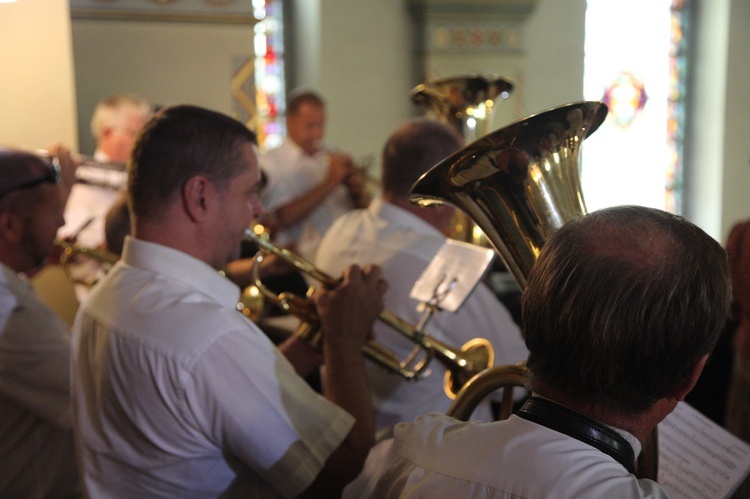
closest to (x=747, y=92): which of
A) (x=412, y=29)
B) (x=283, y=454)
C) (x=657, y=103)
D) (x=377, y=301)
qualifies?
(x=657, y=103)

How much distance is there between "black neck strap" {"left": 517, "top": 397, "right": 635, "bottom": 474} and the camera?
3.05 feet

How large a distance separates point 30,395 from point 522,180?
129 centimetres

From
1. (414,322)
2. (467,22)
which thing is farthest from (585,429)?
(467,22)

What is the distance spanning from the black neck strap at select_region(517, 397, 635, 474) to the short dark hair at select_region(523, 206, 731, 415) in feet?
0.08

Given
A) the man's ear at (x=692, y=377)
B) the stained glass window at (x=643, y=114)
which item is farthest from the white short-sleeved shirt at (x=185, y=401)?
the stained glass window at (x=643, y=114)

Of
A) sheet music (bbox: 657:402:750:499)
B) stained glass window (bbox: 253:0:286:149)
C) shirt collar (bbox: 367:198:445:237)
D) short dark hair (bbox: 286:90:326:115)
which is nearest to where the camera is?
sheet music (bbox: 657:402:750:499)

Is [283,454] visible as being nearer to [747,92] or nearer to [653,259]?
[653,259]

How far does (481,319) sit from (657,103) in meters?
5.93

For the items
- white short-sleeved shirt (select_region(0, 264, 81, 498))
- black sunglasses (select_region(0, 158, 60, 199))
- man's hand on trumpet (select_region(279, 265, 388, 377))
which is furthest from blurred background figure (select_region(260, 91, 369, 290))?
man's hand on trumpet (select_region(279, 265, 388, 377))

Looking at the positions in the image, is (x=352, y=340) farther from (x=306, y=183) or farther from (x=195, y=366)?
(x=306, y=183)

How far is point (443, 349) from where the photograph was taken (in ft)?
6.17

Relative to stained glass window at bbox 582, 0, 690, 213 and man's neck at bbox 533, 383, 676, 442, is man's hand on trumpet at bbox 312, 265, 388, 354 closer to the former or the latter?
man's neck at bbox 533, 383, 676, 442

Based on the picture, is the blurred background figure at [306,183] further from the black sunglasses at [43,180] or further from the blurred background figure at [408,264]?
the black sunglasses at [43,180]

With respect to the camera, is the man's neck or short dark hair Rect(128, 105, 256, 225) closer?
the man's neck
